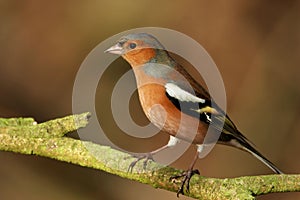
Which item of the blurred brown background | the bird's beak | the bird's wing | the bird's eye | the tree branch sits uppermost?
the blurred brown background

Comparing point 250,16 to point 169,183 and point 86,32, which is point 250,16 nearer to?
point 86,32

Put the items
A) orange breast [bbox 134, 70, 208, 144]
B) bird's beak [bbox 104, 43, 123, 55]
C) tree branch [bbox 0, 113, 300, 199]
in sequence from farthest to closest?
bird's beak [bbox 104, 43, 123, 55]
orange breast [bbox 134, 70, 208, 144]
tree branch [bbox 0, 113, 300, 199]

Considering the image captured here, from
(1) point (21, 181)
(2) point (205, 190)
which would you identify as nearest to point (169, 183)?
(2) point (205, 190)

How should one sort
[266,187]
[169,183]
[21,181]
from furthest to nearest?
[21,181] < [169,183] < [266,187]

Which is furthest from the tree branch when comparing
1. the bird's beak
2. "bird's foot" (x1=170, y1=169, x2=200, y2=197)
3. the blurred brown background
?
the blurred brown background

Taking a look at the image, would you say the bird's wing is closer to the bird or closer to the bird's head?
the bird

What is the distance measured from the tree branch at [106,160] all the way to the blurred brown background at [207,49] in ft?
5.14

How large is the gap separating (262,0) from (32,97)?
116 centimetres

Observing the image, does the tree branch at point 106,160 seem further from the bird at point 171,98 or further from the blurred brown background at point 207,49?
the blurred brown background at point 207,49

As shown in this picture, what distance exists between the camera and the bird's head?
159 centimetres

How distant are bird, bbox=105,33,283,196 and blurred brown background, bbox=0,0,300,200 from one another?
1.45m

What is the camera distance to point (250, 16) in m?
3.23

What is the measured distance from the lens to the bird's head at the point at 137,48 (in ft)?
5.21

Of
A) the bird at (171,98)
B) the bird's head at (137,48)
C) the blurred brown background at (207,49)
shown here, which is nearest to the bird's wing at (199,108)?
the bird at (171,98)
